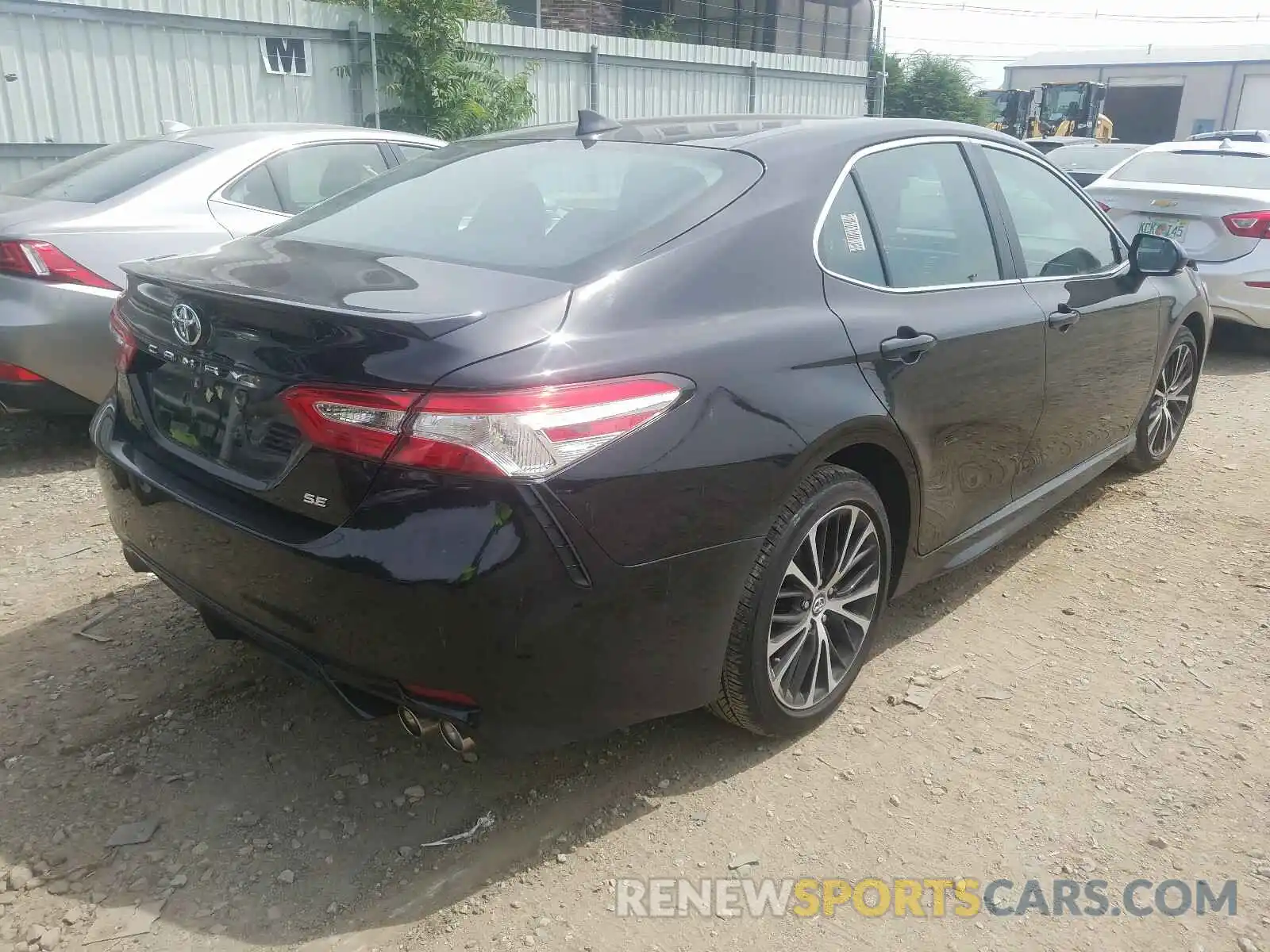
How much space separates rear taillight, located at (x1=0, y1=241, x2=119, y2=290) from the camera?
461 cm

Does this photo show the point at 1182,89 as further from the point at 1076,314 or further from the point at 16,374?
the point at 16,374

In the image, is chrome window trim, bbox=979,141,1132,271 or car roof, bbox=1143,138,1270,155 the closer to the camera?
chrome window trim, bbox=979,141,1132,271

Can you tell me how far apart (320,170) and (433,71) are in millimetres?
6490

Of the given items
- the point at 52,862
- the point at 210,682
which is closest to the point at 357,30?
the point at 210,682

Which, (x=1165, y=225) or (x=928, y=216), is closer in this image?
(x=928, y=216)

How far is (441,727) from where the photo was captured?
2363 millimetres

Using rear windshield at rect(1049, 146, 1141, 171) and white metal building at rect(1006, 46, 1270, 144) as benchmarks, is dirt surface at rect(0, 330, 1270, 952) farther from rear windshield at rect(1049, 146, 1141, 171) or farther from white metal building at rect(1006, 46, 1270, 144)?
white metal building at rect(1006, 46, 1270, 144)

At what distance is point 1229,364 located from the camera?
8148 mm

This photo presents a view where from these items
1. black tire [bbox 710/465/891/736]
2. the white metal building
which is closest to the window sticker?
black tire [bbox 710/465/891/736]

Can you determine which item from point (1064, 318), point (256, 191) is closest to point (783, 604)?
point (1064, 318)

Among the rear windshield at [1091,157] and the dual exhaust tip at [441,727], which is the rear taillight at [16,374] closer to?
the dual exhaust tip at [441,727]

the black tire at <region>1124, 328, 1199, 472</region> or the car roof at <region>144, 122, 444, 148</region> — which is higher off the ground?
the car roof at <region>144, 122, 444, 148</region>

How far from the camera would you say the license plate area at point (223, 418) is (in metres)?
2.26

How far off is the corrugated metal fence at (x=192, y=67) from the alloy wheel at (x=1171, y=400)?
371 centimetres
